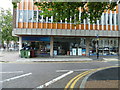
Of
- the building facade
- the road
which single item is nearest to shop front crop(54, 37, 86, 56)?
the building facade

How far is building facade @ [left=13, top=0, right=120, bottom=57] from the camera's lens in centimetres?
1554

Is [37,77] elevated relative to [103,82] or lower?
lower

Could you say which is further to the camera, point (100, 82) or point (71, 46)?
point (71, 46)

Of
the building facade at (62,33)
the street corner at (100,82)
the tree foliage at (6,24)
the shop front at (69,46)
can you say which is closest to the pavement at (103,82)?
the street corner at (100,82)

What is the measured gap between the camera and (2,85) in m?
4.77

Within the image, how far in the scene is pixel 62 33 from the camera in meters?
15.5

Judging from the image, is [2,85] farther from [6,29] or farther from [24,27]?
[6,29]

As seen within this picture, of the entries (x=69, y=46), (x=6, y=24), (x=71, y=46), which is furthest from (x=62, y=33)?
(x=6, y=24)

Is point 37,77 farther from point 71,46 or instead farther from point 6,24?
point 6,24

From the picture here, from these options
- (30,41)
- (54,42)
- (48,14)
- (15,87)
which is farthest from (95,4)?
(30,41)

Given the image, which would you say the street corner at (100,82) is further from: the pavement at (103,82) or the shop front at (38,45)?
the shop front at (38,45)

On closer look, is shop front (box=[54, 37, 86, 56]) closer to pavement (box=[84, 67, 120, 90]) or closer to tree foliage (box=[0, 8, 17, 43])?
pavement (box=[84, 67, 120, 90])

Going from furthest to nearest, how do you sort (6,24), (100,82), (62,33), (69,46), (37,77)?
(6,24)
(69,46)
(62,33)
(37,77)
(100,82)

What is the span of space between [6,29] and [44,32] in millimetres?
18550
